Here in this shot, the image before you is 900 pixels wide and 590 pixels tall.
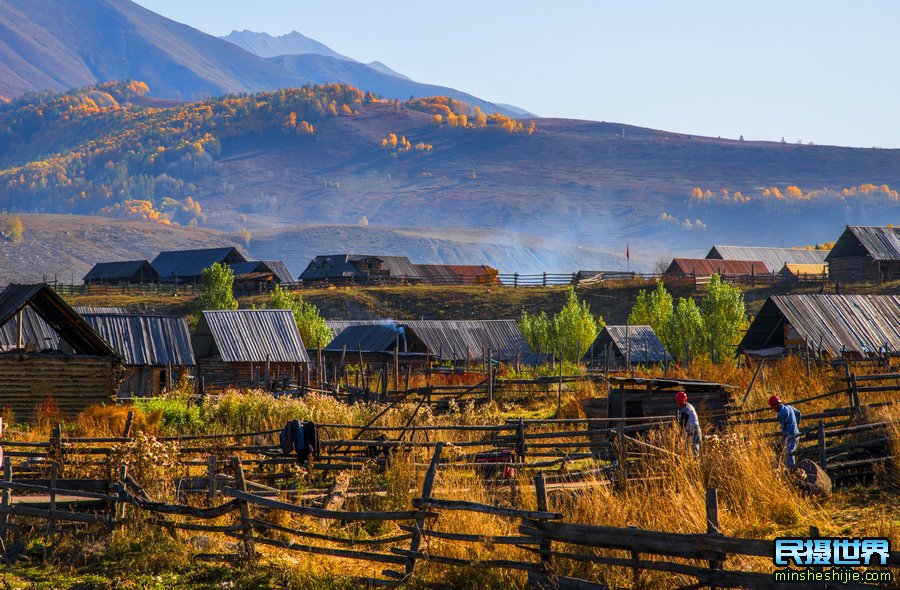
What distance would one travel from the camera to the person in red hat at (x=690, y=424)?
54.9 feet

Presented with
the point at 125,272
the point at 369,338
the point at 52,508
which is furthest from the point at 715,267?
the point at 52,508

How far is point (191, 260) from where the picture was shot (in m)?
107

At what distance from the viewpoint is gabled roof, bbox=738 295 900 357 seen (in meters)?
38.3

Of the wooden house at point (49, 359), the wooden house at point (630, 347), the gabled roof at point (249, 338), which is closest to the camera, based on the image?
the wooden house at point (49, 359)

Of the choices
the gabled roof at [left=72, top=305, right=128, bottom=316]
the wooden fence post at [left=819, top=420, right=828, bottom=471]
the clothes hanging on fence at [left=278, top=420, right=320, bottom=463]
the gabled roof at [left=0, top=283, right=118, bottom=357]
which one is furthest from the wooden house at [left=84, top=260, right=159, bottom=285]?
the wooden fence post at [left=819, top=420, right=828, bottom=471]

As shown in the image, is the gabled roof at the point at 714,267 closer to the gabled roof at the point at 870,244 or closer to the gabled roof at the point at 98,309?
the gabled roof at the point at 870,244

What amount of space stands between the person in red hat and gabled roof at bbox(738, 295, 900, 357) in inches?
818

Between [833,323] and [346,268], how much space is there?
68375mm

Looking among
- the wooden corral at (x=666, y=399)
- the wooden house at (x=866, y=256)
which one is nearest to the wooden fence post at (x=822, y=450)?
the wooden corral at (x=666, y=399)

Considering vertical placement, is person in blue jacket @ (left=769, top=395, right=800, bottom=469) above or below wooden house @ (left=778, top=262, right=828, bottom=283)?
below

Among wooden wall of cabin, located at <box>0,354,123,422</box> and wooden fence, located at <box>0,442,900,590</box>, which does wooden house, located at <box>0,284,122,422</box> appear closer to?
wooden wall of cabin, located at <box>0,354,123,422</box>

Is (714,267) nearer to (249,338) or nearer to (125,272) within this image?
(125,272)

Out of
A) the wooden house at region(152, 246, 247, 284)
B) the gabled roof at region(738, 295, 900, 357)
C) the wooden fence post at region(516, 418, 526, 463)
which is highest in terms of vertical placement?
the wooden house at region(152, 246, 247, 284)

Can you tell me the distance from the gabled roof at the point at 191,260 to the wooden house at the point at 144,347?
63845mm
